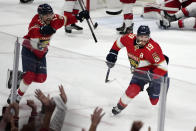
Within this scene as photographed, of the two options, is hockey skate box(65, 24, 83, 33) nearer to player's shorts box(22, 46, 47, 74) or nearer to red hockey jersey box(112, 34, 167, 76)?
red hockey jersey box(112, 34, 167, 76)

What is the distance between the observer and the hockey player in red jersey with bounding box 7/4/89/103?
332 centimetres

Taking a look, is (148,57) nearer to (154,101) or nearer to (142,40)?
(142,40)

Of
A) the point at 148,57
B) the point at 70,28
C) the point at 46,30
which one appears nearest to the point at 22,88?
the point at 46,30

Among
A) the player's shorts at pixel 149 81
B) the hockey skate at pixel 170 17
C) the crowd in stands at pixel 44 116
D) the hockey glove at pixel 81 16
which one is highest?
the player's shorts at pixel 149 81

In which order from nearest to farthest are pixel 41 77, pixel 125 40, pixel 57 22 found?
pixel 41 77 → pixel 125 40 → pixel 57 22

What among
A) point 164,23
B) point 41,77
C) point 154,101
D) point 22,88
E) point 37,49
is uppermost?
point 37,49

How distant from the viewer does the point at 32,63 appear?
3.59 meters

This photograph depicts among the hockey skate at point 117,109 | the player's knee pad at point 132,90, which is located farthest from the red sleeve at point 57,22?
the hockey skate at point 117,109

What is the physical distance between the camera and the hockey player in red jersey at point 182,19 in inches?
306

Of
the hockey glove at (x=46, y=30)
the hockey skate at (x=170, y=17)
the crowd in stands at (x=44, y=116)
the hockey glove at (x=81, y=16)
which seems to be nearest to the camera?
the crowd in stands at (x=44, y=116)

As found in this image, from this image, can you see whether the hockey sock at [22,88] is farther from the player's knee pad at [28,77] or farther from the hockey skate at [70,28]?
the hockey skate at [70,28]

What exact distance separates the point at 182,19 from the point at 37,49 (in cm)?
491

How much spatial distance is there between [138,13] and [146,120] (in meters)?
6.47

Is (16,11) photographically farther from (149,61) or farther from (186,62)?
(149,61)
